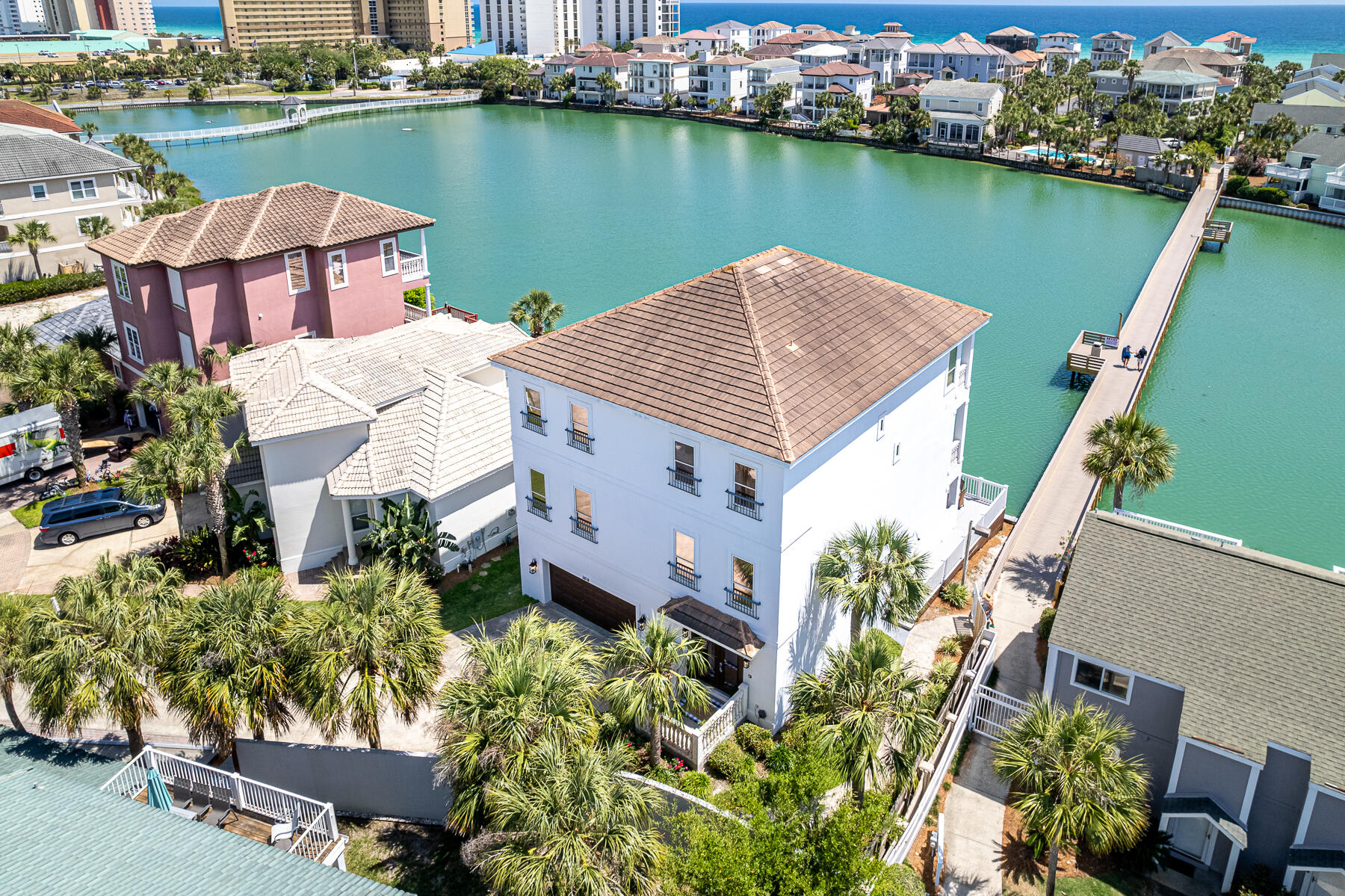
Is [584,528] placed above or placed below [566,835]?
below

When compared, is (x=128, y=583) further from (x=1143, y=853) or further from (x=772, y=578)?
(x=1143, y=853)

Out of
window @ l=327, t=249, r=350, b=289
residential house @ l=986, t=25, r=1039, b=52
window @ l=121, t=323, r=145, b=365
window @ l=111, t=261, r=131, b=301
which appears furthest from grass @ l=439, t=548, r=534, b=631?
residential house @ l=986, t=25, r=1039, b=52

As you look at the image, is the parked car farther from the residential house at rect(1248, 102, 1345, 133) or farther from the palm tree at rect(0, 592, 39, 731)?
the residential house at rect(1248, 102, 1345, 133)

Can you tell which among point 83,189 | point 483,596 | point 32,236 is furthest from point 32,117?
point 483,596

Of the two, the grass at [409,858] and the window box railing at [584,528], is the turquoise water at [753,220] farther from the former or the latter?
the grass at [409,858]

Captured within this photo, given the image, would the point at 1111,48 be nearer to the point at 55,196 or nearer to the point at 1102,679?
the point at 55,196

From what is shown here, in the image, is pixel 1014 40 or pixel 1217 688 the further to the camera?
pixel 1014 40
